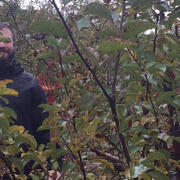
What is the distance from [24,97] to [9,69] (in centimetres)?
23

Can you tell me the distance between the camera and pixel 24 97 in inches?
89.0

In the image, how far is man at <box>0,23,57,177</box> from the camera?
7.02 feet

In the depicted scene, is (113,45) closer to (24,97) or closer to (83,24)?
(83,24)

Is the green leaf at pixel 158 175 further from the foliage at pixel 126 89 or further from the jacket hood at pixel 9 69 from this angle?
the jacket hood at pixel 9 69

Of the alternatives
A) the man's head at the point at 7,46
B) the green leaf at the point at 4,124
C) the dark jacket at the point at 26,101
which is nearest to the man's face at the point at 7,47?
the man's head at the point at 7,46

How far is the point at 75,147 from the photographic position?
4.21ft

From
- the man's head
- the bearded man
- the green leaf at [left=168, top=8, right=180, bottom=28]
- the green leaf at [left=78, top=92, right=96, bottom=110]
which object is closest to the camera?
the green leaf at [left=78, top=92, right=96, bottom=110]

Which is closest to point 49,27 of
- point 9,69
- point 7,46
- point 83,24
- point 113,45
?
point 83,24

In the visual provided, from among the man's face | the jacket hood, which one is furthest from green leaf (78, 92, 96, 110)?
the jacket hood

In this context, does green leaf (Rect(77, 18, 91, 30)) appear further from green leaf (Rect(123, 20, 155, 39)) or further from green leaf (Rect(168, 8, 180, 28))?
green leaf (Rect(168, 8, 180, 28))

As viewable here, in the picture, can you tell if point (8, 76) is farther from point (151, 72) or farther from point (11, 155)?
point (151, 72)

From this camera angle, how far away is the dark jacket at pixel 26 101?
7.19 ft

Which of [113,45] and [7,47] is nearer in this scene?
[113,45]

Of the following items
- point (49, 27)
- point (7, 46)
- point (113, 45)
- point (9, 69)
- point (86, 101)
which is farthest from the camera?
point (9, 69)
